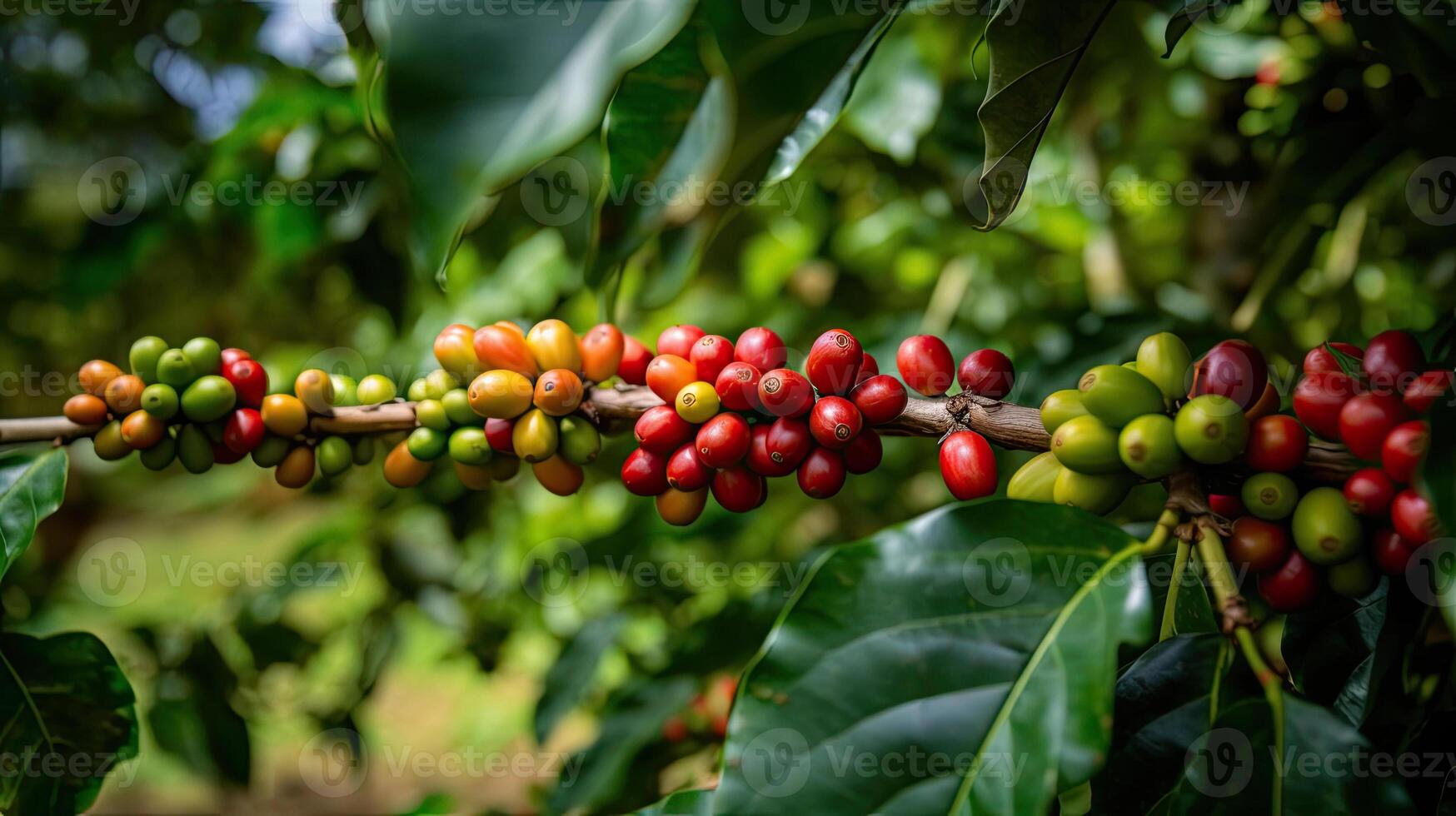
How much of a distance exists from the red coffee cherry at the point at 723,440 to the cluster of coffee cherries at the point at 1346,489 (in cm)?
41

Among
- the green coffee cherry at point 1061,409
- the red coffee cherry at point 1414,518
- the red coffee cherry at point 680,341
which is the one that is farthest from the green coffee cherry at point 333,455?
the red coffee cherry at point 1414,518

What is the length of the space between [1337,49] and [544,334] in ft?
4.56

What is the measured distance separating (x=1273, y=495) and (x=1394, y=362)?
0.45 feet

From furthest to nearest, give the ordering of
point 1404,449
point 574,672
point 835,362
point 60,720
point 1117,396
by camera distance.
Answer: point 574,672, point 60,720, point 835,362, point 1117,396, point 1404,449

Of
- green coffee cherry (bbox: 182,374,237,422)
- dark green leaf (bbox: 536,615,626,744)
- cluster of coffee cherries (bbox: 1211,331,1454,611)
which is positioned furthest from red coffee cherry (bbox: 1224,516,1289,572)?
dark green leaf (bbox: 536,615,626,744)

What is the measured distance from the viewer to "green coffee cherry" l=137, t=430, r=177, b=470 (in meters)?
0.89

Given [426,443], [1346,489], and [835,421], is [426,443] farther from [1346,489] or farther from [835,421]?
[1346,489]

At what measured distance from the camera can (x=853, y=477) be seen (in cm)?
214

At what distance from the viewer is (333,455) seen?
898mm

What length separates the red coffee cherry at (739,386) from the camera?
0.78 metres

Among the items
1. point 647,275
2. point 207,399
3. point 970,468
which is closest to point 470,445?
point 207,399

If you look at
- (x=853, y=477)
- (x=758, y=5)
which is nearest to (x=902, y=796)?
(x=758, y=5)

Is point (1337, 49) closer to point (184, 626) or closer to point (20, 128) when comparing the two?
point (184, 626)

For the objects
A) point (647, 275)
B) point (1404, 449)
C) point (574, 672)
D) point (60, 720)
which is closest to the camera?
point (1404, 449)
